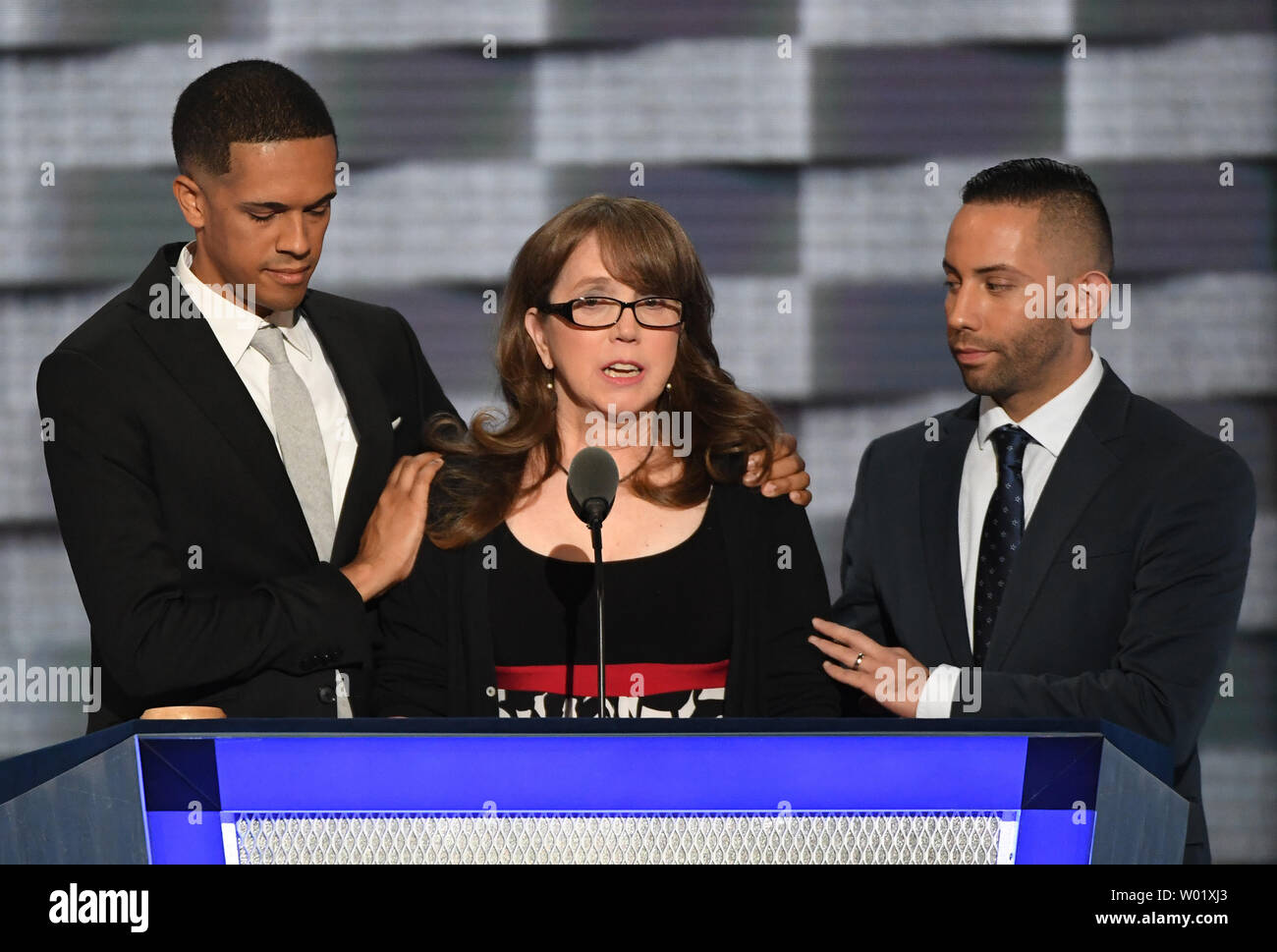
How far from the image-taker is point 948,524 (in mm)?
2967

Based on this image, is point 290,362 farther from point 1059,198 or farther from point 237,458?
point 1059,198

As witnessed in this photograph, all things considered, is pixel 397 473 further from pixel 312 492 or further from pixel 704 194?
pixel 704 194

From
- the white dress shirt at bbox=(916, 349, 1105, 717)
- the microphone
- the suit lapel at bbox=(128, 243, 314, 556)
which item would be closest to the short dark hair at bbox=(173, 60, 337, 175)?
the suit lapel at bbox=(128, 243, 314, 556)

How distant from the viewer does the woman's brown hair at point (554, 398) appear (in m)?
2.73

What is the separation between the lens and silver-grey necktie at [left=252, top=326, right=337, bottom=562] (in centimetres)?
290

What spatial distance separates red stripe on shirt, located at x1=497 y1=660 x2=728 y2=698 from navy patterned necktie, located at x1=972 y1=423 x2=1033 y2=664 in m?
0.53

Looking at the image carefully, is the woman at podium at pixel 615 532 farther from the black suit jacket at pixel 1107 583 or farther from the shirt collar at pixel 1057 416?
the shirt collar at pixel 1057 416

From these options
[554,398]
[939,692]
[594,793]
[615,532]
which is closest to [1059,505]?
[939,692]

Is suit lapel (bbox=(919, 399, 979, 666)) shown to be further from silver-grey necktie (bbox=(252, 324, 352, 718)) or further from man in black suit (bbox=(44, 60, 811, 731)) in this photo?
silver-grey necktie (bbox=(252, 324, 352, 718))

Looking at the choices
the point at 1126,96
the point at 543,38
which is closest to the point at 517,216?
the point at 543,38

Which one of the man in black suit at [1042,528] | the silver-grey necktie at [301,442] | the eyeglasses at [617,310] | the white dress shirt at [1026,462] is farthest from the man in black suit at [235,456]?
the white dress shirt at [1026,462]

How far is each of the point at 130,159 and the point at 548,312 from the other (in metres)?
1.24

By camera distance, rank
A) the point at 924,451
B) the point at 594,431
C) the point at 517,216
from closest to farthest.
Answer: the point at 594,431
the point at 924,451
the point at 517,216

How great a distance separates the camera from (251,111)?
2.94m
